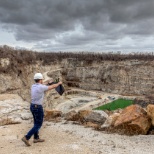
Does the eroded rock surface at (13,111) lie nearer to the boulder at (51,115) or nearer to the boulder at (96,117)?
the boulder at (51,115)

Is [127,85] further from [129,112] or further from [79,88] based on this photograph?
[129,112]

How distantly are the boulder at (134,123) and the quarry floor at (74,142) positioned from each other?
13.1 inches

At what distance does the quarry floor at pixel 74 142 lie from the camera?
687 cm

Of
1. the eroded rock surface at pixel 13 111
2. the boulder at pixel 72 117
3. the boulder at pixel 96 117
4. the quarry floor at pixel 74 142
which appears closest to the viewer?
the quarry floor at pixel 74 142

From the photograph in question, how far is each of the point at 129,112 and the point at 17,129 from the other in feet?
13.3

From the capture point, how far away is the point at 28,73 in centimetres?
2973

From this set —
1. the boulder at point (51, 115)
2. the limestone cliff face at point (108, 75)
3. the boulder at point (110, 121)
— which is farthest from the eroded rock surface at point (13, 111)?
the limestone cliff face at point (108, 75)

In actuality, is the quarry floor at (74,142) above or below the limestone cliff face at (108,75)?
above

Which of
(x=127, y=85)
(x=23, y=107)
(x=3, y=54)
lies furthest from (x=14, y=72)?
(x=127, y=85)

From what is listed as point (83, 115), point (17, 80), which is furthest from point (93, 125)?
point (17, 80)

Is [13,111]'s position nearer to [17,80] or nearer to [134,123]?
[134,123]

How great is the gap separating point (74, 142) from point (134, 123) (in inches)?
84.1

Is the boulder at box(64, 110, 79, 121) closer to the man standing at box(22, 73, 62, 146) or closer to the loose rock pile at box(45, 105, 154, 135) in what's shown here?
the loose rock pile at box(45, 105, 154, 135)

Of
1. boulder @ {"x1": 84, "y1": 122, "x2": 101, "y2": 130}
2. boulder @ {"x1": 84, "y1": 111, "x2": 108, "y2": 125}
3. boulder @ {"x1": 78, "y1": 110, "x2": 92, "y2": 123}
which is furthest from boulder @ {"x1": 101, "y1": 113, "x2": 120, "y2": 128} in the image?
boulder @ {"x1": 78, "y1": 110, "x2": 92, "y2": 123}
